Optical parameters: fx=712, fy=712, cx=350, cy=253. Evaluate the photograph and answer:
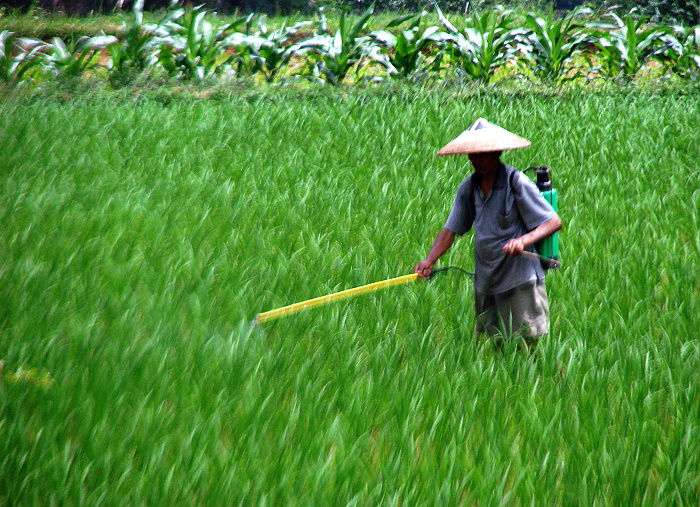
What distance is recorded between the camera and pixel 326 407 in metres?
2.32

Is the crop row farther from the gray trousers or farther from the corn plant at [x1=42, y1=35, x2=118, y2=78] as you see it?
the gray trousers

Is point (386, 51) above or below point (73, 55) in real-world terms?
above

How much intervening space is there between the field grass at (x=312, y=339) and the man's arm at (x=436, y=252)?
257 millimetres

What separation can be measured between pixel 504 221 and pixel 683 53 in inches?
273

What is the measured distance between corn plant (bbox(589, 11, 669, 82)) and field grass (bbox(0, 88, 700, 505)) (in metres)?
3.39

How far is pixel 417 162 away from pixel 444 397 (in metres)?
3.47

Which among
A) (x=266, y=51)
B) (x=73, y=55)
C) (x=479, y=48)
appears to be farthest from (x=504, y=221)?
(x=73, y=55)

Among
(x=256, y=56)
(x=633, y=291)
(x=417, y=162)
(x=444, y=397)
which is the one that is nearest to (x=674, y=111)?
(x=417, y=162)

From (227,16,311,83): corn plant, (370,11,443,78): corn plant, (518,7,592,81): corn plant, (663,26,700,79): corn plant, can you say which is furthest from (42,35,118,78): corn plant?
(663,26,700,79): corn plant

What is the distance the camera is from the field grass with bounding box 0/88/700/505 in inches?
76.1

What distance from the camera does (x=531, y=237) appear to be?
277cm

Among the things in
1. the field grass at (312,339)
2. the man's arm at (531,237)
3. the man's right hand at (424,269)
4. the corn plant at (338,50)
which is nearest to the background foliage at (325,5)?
the corn plant at (338,50)

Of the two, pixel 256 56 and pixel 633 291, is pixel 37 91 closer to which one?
pixel 256 56

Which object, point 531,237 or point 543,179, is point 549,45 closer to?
point 543,179
